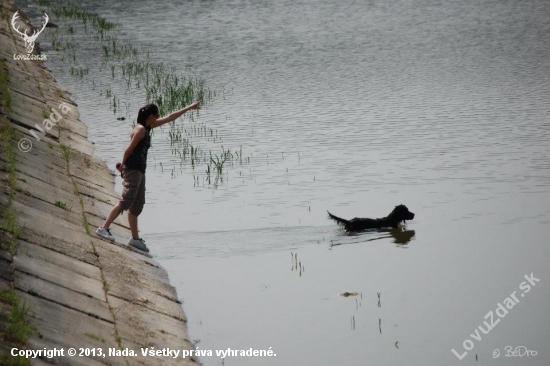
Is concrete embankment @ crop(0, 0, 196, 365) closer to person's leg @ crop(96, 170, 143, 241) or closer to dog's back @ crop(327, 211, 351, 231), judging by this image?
person's leg @ crop(96, 170, 143, 241)

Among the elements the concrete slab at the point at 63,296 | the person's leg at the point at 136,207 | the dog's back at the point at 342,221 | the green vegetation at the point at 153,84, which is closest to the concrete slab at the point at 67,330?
the concrete slab at the point at 63,296

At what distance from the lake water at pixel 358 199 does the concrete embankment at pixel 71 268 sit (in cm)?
58

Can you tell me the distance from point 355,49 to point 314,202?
773 inches

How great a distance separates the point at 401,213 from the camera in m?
13.1

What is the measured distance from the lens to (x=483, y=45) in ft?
108

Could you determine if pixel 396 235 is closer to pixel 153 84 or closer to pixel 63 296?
pixel 63 296

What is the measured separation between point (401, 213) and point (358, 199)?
183 cm

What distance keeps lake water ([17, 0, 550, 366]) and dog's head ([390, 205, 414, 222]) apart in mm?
206

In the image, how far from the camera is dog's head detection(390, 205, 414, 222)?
13117 mm

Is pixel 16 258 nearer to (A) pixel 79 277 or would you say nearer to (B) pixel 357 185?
(A) pixel 79 277

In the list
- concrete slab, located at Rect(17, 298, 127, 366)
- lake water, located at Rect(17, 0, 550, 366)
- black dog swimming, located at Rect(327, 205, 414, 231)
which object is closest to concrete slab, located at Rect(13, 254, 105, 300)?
concrete slab, located at Rect(17, 298, 127, 366)

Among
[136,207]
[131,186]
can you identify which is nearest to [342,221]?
[136,207]

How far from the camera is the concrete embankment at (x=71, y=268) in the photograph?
26.1ft

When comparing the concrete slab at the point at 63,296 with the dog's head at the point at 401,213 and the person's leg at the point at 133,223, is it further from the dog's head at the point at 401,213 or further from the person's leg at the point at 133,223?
the dog's head at the point at 401,213
